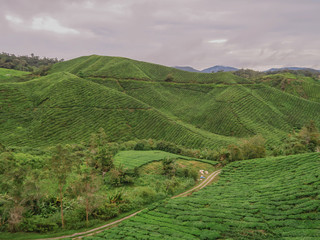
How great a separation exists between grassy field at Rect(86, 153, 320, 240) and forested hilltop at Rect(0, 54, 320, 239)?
137 mm

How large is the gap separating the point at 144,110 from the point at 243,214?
7257cm

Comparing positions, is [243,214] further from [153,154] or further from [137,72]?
[137,72]

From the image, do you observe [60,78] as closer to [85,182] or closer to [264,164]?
[85,182]

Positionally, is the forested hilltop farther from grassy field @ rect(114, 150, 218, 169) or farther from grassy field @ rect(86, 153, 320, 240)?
grassy field @ rect(114, 150, 218, 169)

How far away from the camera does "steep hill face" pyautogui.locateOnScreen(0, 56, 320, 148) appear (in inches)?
2847

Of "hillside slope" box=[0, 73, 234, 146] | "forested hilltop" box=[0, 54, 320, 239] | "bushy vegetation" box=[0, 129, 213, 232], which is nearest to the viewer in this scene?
"bushy vegetation" box=[0, 129, 213, 232]

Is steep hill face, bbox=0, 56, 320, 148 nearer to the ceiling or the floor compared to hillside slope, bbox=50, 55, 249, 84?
nearer to the floor

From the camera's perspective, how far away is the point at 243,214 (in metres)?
22.9

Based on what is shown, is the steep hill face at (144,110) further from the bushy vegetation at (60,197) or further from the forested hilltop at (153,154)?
the bushy vegetation at (60,197)

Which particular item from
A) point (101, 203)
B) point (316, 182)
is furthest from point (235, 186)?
point (101, 203)

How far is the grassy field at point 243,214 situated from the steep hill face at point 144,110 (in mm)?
A: 37213

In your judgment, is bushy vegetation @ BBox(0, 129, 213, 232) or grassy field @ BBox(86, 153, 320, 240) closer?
grassy field @ BBox(86, 153, 320, 240)

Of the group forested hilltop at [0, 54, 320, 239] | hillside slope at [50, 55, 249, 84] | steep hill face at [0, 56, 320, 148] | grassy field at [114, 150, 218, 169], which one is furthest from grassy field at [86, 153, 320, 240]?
hillside slope at [50, 55, 249, 84]

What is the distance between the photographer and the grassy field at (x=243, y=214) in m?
19.6
